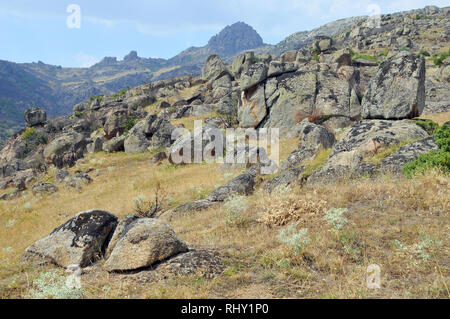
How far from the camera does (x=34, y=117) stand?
73.4 meters

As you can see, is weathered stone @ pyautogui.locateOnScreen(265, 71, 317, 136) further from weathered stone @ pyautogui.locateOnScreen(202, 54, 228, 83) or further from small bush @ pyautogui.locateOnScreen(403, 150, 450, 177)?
weathered stone @ pyautogui.locateOnScreen(202, 54, 228, 83)

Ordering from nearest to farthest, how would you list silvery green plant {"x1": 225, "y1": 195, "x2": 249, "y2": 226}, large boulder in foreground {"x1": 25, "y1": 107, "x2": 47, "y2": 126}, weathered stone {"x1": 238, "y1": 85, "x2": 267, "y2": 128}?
silvery green plant {"x1": 225, "y1": 195, "x2": 249, "y2": 226} < weathered stone {"x1": 238, "y1": 85, "x2": 267, "y2": 128} < large boulder in foreground {"x1": 25, "y1": 107, "x2": 47, "y2": 126}

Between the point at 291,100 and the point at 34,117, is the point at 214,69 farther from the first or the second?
the point at 34,117

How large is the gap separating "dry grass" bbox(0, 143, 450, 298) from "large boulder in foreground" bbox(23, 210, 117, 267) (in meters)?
0.56

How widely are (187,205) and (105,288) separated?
7178 millimetres

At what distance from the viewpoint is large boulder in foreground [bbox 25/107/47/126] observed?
72938 millimetres

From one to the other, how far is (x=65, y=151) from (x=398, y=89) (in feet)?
118

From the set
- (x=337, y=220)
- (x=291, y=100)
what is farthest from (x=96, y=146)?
(x=337, y=220)

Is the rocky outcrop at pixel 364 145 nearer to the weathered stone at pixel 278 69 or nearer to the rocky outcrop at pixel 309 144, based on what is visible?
the rocky outcrop at pixel 309 144

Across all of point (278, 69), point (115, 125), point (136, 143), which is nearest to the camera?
point (278, 69)

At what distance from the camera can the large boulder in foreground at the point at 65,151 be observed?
34.6m

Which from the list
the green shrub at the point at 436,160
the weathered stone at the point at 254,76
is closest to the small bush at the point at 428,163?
the green shrub at the point at 436,160

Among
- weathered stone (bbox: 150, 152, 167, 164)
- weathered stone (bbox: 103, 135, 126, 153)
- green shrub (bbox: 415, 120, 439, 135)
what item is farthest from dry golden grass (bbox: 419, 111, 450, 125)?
weathered stone (bbox: 103, 135, 126, 153)
